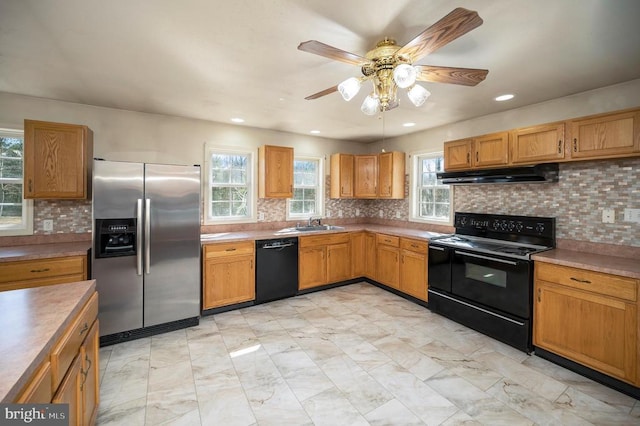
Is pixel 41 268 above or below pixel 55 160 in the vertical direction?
below

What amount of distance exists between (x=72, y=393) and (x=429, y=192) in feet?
14.7

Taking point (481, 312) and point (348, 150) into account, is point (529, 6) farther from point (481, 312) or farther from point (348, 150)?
point (348, 150)

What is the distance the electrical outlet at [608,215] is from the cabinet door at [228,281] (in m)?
3.74

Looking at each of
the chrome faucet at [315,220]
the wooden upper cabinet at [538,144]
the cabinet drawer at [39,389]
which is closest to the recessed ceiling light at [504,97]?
the wooden upper cabinet at [538,144]

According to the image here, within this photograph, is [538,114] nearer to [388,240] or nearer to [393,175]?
[393,175]

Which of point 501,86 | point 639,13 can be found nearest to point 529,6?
point 639,13

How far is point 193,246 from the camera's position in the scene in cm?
322

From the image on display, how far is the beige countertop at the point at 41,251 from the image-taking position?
2506 mm

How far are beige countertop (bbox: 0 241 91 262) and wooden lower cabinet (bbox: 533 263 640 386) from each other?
4299 mm

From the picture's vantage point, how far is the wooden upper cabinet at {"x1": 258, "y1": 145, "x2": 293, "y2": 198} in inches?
166

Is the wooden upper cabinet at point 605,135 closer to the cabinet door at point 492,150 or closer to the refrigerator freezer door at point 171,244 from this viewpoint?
the cabinet door at point 492,150

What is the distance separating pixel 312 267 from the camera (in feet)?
14.0

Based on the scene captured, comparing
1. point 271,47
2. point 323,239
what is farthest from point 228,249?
point 271,47

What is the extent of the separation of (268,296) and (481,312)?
8.34ft
